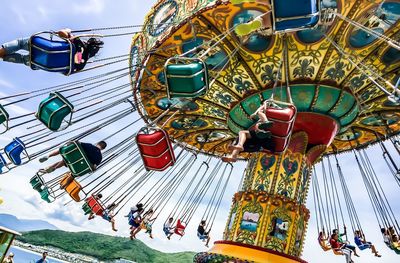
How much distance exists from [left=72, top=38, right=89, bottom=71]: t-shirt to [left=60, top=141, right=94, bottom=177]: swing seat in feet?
4.46

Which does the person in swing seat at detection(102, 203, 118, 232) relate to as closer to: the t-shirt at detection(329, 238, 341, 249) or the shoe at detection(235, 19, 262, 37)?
the t-shirt at detection(329, 238, 341, 249)

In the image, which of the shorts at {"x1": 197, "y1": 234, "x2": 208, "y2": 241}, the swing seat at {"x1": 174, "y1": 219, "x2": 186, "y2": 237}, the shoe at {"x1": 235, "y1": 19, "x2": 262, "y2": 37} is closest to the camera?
the shoe at {"x1": 235, "y1": 19, "x2": 262, "y2": 37}

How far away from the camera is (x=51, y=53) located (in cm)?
515

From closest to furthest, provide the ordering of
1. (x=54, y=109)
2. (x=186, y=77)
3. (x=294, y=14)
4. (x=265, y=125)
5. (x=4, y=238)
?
(x=294, y=14)
(x=186, y=77)
(x=265, y=125)
(x=54, y=109)
(x=4, y=238)

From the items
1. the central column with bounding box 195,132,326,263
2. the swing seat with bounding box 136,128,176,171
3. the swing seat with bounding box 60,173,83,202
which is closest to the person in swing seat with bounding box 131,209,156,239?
the swing seat with bounding box 60,173,83,202

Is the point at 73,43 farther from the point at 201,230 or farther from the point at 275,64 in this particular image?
the point at 201,230

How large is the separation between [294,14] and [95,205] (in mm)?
7839

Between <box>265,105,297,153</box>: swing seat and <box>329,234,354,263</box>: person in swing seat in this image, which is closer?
<box>265,105,297,153</box>: swing seat

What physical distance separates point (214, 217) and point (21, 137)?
292 inches

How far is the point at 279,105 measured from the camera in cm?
485

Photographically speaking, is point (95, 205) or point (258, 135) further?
point (95, 205)

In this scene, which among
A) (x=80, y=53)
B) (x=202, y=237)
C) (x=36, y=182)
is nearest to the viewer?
(x=80, y=53)

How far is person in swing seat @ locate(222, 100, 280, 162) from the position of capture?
4.41 m

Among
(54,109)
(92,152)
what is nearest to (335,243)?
(92,152)
